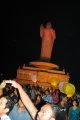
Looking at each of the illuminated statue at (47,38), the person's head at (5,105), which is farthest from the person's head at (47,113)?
the illuminated statue at (47,38)

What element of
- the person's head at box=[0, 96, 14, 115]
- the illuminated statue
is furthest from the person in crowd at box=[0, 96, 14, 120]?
the illuminated statue

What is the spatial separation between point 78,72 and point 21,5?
6.58 metres

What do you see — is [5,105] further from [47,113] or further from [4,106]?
[47,113]

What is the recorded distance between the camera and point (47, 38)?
18781 millimetres

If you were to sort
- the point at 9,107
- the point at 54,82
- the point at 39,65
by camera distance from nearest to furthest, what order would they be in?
the point at 9,107
the point at 54,82
the point at 39,65

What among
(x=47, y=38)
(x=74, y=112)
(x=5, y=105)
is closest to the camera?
(x=5, y=105)

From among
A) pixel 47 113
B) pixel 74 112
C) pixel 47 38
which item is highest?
pixel 47 38

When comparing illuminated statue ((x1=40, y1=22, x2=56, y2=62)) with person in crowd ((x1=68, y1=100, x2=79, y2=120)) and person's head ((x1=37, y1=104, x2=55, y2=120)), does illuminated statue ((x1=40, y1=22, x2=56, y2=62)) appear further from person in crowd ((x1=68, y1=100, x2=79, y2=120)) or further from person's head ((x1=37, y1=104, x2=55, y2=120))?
person's head ((x1=37, y1=104, x2=55, y2=120))

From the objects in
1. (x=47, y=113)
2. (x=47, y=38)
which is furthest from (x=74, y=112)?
(x=47, y=38)

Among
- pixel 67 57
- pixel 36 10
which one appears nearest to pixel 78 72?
pixel 67 57

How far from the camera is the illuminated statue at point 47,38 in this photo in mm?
18656

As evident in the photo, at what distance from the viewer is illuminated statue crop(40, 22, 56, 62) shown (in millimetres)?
18656

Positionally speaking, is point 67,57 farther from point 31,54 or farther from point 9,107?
point 9,107

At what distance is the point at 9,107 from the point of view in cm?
259
